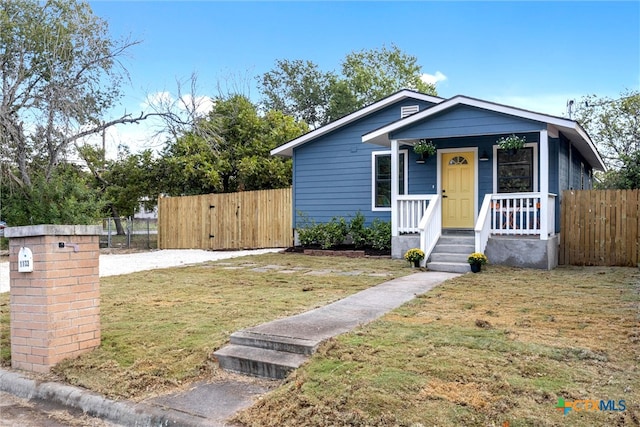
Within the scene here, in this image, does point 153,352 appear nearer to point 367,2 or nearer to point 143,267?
point 143,267

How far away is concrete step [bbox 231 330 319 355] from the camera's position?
4266 mm

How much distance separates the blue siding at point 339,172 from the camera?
1434 centimetres

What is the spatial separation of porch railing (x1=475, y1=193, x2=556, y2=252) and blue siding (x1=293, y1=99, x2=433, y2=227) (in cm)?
347

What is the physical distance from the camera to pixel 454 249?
10.7 meters

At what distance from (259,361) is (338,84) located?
34202 mm

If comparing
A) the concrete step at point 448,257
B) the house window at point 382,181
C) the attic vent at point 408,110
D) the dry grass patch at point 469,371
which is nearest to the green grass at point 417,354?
the dry grass patch at point 469,371

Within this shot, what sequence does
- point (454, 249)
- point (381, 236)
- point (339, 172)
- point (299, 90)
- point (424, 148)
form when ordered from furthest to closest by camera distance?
1. point (299, 90)
2. point (339, 172)
3. point (381, 236)
4. point (424, 148)
5. point (454, 249)

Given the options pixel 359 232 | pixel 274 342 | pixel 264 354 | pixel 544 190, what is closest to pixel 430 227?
pixel 544 190

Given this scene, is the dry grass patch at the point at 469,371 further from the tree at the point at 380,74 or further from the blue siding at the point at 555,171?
the tree at the point at 380,74

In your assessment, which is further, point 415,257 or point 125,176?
point 125,176

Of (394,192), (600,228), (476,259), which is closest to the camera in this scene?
(476,259)

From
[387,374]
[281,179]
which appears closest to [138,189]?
[281,179]

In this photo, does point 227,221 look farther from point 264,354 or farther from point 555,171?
point 264,354

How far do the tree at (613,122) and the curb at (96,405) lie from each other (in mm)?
26463
